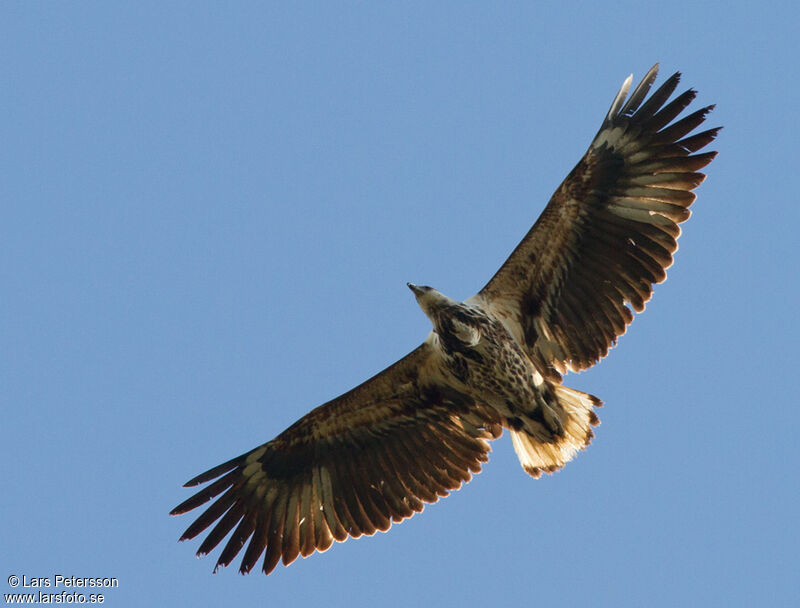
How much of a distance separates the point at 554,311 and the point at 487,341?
2.91ft

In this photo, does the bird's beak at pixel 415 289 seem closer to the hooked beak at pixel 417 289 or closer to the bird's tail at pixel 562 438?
the hooked beak at pixel 417 289

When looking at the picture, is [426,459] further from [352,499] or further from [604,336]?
[604,336]

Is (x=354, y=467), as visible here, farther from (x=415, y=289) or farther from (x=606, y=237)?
(x=606, y=237)

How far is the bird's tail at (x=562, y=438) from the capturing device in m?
12.8

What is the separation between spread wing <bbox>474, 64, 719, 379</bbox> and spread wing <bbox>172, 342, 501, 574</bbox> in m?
1.11

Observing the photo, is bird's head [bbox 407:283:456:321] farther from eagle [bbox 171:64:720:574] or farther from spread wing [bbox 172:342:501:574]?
spread wing [bbox 172:342:501:574]

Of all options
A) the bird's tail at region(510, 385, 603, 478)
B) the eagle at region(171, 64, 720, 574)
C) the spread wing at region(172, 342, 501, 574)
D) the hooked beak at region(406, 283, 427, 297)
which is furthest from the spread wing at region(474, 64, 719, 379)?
the spread wing at region(172, 342, 501, 574)

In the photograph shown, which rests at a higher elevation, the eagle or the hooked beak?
the hooked beak

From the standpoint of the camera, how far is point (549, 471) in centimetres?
1316

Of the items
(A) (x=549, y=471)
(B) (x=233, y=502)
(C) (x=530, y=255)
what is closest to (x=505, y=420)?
(A) (x=549, y=471)

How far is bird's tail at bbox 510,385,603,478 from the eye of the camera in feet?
42.1

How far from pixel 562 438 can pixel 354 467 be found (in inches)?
85.6

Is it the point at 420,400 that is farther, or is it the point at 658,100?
the point at 420,400

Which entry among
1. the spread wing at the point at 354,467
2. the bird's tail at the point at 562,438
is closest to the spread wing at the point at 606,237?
the bird's tail at the point at 562,438
